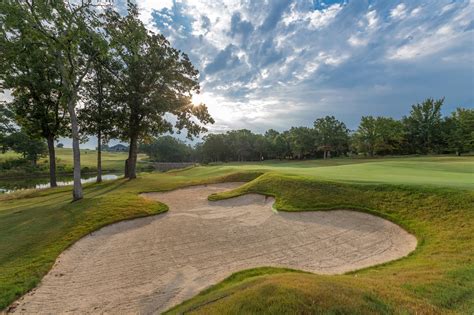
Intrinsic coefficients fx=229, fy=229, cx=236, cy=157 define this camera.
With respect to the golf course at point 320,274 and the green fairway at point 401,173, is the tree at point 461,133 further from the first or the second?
the golf course at point 320,274

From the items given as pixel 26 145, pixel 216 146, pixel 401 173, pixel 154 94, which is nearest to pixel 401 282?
pixel 401 173

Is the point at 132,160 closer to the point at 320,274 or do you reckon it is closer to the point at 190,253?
the point at 190,253

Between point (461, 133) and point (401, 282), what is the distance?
212ft

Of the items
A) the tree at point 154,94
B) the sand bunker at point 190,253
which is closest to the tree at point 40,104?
the tree at point 154,94

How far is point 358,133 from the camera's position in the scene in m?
62.9

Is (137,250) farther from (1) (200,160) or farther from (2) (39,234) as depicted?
(1) (200,160)

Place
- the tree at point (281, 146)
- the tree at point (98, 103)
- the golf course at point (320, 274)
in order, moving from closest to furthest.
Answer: the golf course at point (320, 274), the tree at point (98, 103), the tree at point (281, 146)

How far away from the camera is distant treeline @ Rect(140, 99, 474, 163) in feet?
183

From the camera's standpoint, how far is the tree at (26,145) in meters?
47.3

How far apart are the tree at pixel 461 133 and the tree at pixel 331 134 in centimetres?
2380

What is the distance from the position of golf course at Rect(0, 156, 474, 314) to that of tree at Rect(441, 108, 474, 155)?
2065 inches

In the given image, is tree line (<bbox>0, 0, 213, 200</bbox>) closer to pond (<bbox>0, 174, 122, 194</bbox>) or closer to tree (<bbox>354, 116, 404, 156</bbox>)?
pond (<bbox>0, 174, 122, 194</bbox>)

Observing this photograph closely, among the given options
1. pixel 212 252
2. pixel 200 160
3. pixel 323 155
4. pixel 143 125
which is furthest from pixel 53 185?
pixel 200 160

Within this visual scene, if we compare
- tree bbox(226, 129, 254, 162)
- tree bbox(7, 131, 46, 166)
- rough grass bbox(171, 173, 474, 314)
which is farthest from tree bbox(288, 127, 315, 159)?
tree bbox(7, 131, 46, 166)
